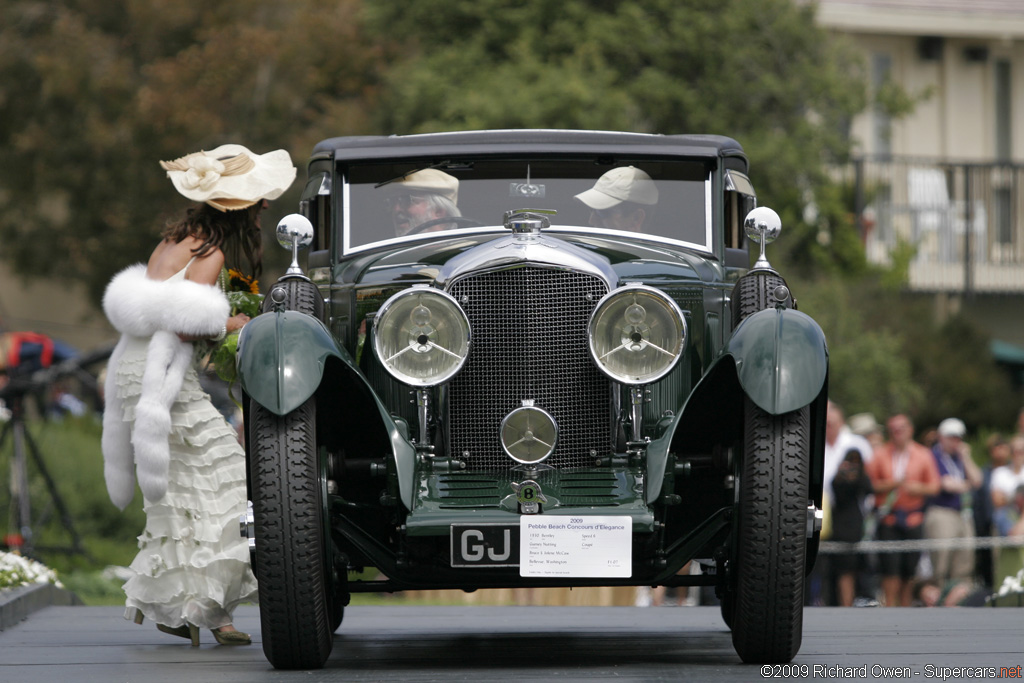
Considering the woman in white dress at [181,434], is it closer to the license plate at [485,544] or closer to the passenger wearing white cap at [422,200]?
the passenger wearing white cap at [422,200]

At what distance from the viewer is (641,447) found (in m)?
5.66

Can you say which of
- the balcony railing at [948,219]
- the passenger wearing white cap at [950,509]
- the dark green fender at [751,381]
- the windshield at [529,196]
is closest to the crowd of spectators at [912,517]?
the passenger wearing white cap at [950,509]

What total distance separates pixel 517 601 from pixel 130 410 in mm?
5863

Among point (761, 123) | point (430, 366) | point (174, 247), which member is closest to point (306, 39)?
point (761, 123)

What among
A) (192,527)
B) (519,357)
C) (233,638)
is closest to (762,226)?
(519,357)

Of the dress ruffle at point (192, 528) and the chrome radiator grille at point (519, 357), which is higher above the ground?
the chrome radiator grille at point (519, 357)

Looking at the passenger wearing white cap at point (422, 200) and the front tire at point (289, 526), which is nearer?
the front tire at point (289, 526)

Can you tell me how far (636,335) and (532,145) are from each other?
1386 mm

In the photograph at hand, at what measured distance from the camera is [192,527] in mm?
6691

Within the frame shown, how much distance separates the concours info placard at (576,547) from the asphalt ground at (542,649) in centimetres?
35

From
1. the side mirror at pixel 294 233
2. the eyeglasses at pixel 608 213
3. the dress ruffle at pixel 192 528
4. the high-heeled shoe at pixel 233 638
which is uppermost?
the eyeglasses at pixel 608 213

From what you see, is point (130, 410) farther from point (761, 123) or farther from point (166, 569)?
point (761, 123)

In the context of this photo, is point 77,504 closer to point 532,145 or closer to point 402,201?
point 402,201

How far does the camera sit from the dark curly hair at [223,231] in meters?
6.93
